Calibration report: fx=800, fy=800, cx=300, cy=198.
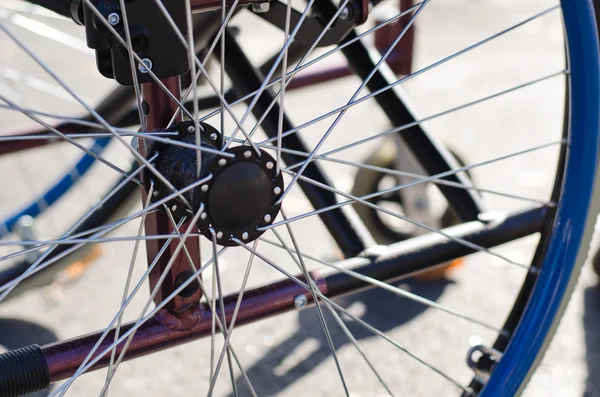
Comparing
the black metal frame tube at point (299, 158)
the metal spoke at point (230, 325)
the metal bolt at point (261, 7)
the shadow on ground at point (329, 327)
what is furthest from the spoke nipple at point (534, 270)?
the shadow on ground at point (329, 327)

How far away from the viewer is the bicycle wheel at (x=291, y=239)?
2.94ft

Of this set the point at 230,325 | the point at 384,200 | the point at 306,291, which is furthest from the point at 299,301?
the point at 384,200

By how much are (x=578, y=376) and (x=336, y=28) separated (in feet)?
2.90

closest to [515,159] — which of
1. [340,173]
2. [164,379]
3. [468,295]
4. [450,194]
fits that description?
[340,173]

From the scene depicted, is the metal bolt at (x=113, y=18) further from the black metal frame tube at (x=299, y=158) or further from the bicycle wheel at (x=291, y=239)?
the black metal frame tube at (x=299, y=158)

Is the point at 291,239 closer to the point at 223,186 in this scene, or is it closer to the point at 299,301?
the point at 299,301

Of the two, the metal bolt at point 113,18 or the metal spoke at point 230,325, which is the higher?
the metal bolt at point 113,18

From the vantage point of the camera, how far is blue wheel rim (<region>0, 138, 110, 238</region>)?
172cm

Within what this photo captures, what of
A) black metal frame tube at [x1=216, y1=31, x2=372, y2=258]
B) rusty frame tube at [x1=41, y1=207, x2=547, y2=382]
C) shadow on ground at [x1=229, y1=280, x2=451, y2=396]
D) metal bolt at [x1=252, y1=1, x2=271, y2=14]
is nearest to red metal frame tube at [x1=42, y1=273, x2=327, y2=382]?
rusty frame tube at [x1=41, y1=207, x2=547, y2=382]

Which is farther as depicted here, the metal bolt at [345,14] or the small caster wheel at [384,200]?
the small caster wheel at [384,200]

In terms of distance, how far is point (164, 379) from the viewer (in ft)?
5.21

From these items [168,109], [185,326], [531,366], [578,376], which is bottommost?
[578,376]

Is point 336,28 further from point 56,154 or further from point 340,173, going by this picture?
point 56,154

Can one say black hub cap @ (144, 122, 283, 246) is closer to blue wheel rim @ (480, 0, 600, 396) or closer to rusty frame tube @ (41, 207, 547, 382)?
rusty frame tube @ (41, 207, 547, 382)
